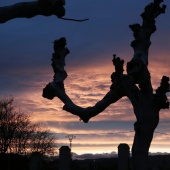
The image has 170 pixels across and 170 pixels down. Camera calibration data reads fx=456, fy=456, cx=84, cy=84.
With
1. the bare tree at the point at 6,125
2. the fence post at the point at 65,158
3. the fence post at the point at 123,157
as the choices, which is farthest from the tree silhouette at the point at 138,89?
the bare tree at the point at 6,125

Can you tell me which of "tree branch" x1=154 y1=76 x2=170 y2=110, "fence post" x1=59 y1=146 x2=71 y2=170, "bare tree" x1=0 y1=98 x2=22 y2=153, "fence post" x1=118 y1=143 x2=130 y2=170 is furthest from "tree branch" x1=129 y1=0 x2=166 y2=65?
"bare tree" x1=0 y1=98 x2=22 y2=153

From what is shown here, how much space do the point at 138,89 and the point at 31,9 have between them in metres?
5.38

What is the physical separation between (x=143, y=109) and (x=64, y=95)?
7.93 feet

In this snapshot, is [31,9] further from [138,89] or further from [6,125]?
[6,125]

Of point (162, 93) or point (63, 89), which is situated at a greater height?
point (63, 89)

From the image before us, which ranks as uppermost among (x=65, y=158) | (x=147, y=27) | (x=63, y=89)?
(x=147, y=27)

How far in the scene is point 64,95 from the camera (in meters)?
12.4

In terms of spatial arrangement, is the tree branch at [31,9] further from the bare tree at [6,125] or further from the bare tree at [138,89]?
the bare tree at [6,125]

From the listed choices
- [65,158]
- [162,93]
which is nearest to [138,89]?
[162,93]

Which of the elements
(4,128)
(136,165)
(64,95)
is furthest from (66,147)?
(4,128)

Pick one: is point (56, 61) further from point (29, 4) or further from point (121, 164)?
point (121, 164)

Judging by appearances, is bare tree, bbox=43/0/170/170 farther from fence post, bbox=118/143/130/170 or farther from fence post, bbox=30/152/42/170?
fence post, bbox=30/152/42/170

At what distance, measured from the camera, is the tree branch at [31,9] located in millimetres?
6473

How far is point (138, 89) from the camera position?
37.1ft
